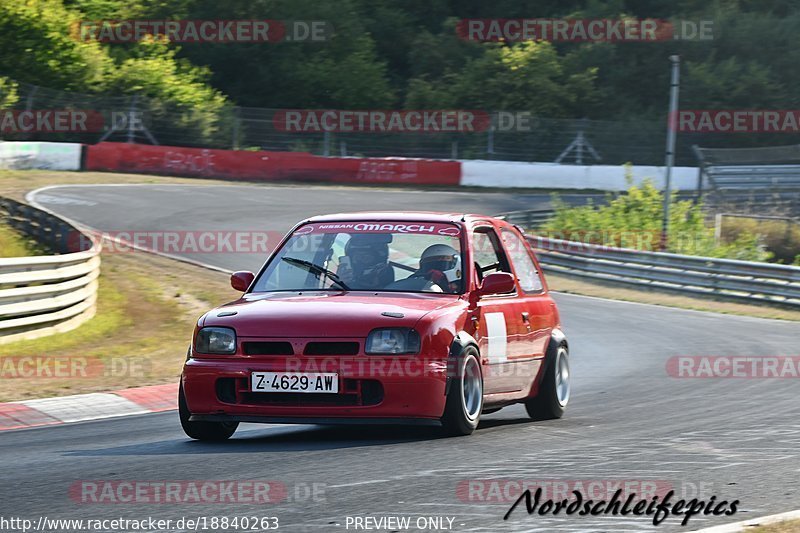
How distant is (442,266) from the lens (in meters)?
8.52

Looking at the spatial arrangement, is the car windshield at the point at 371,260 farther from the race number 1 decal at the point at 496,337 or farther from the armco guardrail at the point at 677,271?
the armco guardrail at the point at 677,271

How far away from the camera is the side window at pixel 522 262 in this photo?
9.45 meters

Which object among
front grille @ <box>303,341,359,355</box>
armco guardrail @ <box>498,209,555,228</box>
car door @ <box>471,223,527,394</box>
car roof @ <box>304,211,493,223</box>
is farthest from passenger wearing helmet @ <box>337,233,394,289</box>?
armco guardrail @ <box>498,209,555,228</box>

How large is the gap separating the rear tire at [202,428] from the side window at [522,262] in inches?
99.0

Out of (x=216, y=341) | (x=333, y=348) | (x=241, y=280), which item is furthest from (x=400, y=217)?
(x=216, y=341)

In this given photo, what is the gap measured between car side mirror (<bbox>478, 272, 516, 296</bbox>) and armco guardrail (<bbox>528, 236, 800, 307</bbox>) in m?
16.9

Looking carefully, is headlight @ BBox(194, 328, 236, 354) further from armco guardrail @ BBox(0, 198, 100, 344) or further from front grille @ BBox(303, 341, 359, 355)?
armco guardrail @ BBox(0, 198, 100, 344)

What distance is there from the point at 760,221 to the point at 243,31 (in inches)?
1210

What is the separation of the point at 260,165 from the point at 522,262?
111ft

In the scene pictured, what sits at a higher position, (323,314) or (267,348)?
(323,314)

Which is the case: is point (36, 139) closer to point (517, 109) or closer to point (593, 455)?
point (517, 109)

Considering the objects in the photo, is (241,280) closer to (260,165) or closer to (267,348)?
(267,348)

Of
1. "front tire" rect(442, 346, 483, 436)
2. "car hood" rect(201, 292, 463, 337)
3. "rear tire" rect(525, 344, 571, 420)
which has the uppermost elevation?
"car hood" rect(201, 292, 463, 337)

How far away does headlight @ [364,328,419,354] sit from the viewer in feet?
24.5
